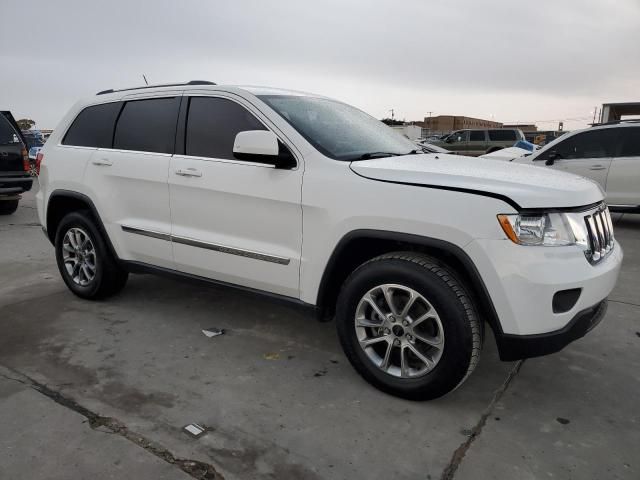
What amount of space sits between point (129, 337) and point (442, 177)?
257 cm

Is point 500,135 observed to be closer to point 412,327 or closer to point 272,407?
point 412,327

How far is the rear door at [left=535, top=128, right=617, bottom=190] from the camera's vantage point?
26.9 feet

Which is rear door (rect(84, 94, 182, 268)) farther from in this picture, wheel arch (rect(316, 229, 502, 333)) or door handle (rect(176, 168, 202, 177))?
wheel arch (rect(316, 229, 502, 333))

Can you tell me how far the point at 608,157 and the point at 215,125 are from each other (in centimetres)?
704

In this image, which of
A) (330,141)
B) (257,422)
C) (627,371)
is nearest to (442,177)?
(330,141)

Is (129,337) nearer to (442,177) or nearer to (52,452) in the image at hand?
(52,452)

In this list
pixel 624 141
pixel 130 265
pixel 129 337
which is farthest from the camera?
pixel 624 141

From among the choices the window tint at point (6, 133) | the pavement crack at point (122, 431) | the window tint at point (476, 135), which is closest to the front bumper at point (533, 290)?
the pavement crack at point (122, 431)

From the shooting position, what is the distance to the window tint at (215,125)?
3504mm

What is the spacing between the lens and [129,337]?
3.82 meters

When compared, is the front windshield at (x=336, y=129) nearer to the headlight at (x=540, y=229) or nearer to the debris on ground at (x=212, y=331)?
the headlight at (x=540, y=229)

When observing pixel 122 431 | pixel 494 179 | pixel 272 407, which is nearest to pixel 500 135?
pixel 494 179

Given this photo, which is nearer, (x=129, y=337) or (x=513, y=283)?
(x=513, y=283)

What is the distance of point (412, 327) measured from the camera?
2.83m
